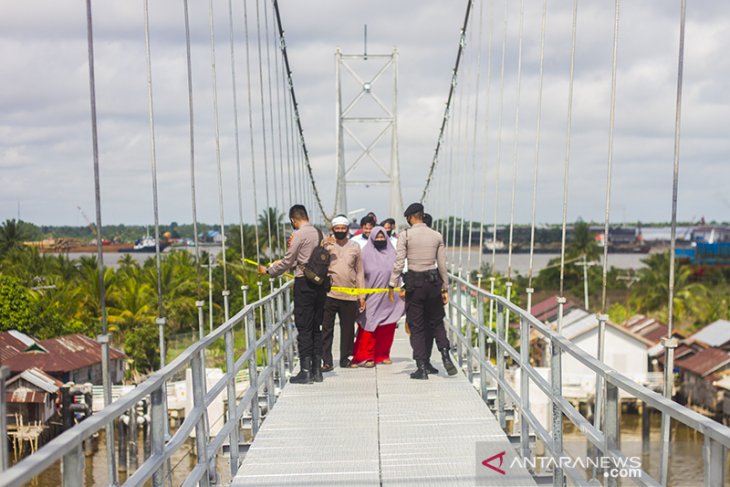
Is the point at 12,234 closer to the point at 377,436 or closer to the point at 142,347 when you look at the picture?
the point at 142,347

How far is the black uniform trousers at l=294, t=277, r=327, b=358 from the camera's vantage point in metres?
8.21

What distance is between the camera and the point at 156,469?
364cm

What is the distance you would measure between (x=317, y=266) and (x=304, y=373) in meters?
1.03

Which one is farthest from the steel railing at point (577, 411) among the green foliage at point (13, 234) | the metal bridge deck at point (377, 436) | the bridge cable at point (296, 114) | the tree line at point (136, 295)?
the green foliage at point (13, 234)

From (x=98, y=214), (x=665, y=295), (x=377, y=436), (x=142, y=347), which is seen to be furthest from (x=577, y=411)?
(x=665, y=295)

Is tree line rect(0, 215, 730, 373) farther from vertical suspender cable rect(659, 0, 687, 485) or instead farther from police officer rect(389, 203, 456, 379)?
vertical suspender cable rect(659, 0, 687, 485)

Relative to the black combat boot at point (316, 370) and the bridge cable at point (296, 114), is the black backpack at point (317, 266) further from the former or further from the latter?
the bridge cable at point (296, 114)

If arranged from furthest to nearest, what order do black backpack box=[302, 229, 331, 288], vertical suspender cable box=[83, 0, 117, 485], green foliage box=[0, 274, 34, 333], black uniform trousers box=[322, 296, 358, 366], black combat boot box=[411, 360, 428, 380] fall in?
green foliage box=[0, 274, 34, 333] < black uniform trousers box=[322, 296, 358, 366] < black combat boot box=[411, 360, 428, 380] < black backpack box=[302, 229, 331, 288] < vertical suspender cable box=[83, 0, 117, 485]

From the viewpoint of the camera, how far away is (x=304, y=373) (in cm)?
854

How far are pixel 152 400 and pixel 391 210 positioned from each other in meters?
30.4

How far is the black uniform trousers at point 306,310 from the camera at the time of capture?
8.21m

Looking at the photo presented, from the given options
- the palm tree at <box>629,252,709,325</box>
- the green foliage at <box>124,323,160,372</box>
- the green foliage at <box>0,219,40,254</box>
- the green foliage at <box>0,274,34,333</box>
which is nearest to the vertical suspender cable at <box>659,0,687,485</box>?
the green foliage at <box>124,323,160,372</box>

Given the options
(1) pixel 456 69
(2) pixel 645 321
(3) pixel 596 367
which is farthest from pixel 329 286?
(2) pixel 645 321

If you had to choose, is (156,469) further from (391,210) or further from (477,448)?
(391,210)
